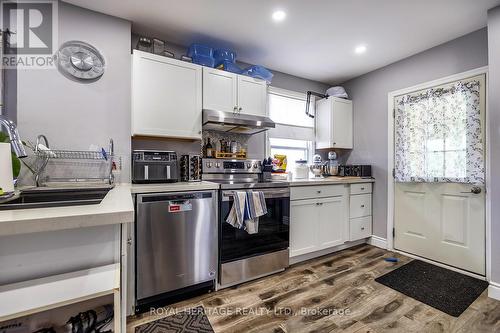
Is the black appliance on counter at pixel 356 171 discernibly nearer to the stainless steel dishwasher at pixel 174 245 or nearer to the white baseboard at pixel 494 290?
the white baseboard at pixel 494 290

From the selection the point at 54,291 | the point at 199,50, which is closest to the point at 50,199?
the point at 54,291

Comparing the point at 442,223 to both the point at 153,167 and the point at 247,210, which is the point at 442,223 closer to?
the point at 247,210

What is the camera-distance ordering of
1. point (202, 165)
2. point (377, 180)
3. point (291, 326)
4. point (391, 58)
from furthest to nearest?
point (377, 180) < point (391, 58) < point (202, 165) < point (291, 326)

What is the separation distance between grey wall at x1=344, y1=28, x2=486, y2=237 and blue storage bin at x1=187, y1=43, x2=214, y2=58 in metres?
2.34

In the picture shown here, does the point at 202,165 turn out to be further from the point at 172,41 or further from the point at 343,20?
the point at 343,20

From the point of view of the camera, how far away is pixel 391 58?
115 inches

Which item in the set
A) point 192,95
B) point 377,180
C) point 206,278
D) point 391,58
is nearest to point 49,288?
point 206,278

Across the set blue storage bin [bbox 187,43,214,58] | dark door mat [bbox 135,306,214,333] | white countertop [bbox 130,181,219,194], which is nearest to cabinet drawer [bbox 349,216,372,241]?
white countertop [bbox 130,181,219,194]

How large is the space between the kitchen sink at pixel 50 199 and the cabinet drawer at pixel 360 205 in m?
2.83

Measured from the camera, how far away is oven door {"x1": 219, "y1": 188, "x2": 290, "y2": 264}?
2059mm

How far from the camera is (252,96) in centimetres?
267

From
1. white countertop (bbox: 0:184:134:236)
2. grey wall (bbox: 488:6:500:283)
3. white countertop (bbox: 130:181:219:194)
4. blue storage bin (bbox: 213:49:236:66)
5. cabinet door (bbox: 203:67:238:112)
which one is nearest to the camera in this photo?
white countertop (bbox: 0:184:134:236)

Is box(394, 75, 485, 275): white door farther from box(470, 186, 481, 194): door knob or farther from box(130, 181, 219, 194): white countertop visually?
box(130, 181, 219, 194): white countertop

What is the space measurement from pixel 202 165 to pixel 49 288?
173 centimetres
